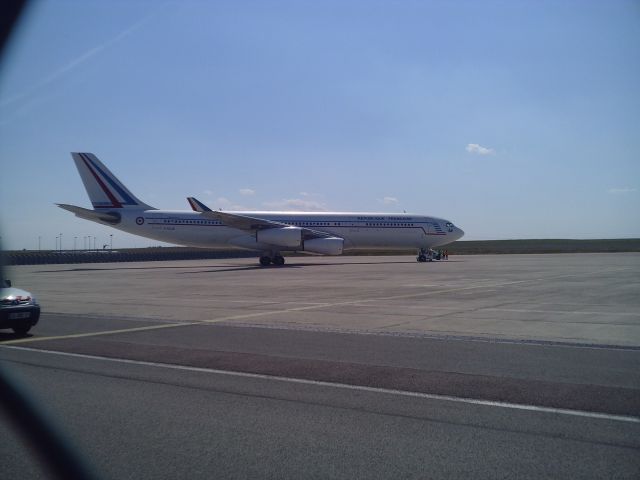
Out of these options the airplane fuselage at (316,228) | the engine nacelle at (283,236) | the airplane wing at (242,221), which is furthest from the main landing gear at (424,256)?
the engine nacelle at (283,236)

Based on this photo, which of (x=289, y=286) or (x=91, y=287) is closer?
(x=289, y=286)

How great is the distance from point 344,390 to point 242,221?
1399 inches

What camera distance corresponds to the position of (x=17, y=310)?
1245 centimetres

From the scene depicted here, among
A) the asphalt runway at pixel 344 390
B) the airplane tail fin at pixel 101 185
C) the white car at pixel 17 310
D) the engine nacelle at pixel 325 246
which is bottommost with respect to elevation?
the asphalt runway at pixel 344 390

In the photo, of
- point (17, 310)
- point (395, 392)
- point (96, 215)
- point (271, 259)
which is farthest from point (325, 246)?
point (395, 392)

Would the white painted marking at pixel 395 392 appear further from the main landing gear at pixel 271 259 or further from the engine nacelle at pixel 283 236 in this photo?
the main landing gear at pixel 271 259

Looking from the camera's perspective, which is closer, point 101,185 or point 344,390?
point 344,390

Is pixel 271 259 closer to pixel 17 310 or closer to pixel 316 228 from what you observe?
pixel 316 228

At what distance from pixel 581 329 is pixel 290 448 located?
9.15m

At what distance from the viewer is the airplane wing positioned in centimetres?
4162

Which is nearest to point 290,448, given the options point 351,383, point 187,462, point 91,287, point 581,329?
point 187,462

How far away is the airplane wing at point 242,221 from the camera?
41.6m

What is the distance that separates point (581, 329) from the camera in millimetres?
12500

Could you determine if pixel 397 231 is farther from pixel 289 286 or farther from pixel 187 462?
pixel 187 462
